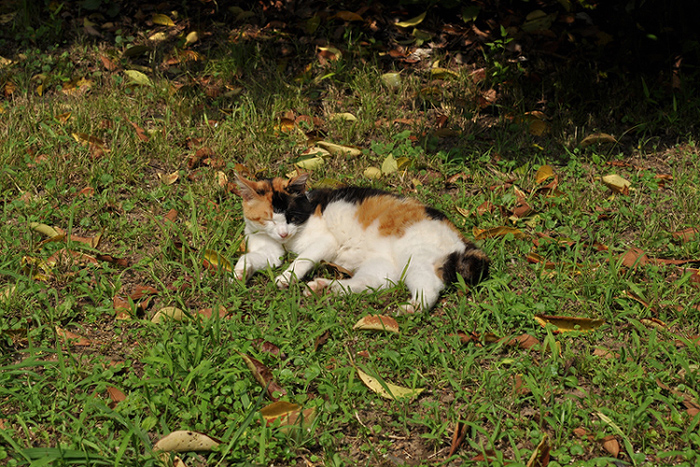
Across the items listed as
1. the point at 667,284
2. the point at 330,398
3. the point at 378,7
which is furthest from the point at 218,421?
the point at 378,7

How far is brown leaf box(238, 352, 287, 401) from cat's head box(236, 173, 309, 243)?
3.06 feet

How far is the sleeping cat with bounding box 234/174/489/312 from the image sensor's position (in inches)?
123

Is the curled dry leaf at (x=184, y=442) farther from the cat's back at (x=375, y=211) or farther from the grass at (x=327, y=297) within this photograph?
the cat's back at (x=375, y=211)

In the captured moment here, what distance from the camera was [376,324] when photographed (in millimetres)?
2840

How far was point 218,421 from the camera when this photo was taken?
7.58 ft

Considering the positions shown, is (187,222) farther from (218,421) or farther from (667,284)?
Answer: (667,284)

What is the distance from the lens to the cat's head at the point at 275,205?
10.9ft

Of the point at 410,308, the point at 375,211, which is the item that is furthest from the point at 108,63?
the point at 410,308

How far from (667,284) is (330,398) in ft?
6.10

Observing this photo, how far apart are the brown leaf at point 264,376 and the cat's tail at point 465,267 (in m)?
1.03

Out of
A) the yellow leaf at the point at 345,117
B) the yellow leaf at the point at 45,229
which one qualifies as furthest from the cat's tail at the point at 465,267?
the yellow leaf at the point at 45,229

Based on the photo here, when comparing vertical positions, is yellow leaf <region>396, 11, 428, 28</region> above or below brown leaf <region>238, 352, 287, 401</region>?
above

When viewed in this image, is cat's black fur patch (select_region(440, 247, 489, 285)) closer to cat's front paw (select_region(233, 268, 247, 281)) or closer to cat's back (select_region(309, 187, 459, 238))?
cat's back (select_region(309, 187, 459, 238))

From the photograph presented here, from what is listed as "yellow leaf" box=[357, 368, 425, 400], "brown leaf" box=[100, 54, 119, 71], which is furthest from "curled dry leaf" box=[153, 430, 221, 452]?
"brown leaf" box=[100, 54, 119, 71]
